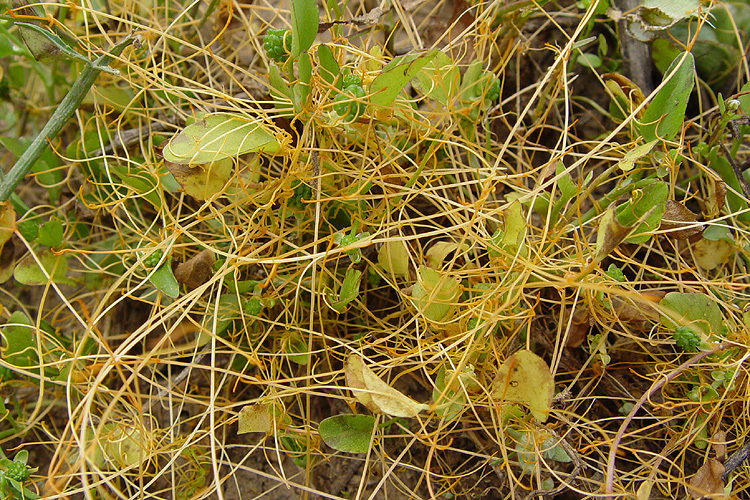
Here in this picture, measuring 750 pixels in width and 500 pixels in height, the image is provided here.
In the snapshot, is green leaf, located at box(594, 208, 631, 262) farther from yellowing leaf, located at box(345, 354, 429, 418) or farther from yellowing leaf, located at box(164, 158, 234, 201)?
yellowing leaf, located at box(164, 158, 234, 201)

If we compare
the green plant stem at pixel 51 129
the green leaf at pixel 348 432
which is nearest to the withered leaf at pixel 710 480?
the green leaf at pixel 348 432

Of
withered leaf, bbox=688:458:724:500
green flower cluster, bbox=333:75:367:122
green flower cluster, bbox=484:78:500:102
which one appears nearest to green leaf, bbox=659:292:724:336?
withered leaf, bbox=688:458:724:500

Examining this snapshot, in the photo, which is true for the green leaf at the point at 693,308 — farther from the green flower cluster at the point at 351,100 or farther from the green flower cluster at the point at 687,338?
the green flower cluster at the point at 351,100

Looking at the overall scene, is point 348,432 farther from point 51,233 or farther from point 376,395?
point 51,233

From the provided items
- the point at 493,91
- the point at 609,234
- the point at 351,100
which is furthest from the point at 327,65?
the point at 609,234

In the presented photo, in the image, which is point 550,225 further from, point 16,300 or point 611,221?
point 16,300
